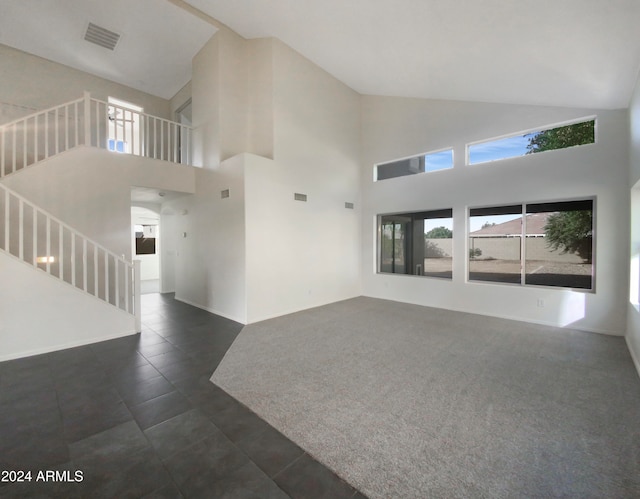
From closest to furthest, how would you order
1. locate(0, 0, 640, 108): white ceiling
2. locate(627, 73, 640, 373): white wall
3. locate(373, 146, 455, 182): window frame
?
locate(0, 0, 640, 108): white ceiling, locate(627, 73, 640, 373): white wall, locate(373, 146, 455, 182): window frame

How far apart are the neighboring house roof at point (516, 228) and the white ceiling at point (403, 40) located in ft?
5.96

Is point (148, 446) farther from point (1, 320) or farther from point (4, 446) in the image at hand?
point (1, 320)

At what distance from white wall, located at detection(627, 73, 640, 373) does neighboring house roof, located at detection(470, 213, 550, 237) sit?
Result: 1124mm

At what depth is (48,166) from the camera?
4445 mm

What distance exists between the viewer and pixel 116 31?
5.41 metres

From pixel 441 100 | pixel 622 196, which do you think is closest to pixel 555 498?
pixel 622 196

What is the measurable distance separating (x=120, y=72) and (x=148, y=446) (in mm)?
8496

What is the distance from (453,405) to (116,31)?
27.6ft

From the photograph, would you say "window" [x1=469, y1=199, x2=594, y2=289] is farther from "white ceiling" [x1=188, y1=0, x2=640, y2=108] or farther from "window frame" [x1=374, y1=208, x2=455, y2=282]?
"white ceiling" [x1=188, y1=0, x2=640, y2=108]

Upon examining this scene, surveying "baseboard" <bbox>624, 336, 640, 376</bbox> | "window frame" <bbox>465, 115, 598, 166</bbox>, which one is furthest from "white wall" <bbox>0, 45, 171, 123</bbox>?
"baseboard" <bbox>624, 336, 640, 376</bbox>

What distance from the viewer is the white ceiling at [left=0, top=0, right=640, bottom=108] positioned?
9.50 ft

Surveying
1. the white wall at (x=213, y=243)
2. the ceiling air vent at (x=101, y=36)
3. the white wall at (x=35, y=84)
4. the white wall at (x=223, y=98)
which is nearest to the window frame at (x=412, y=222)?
the white wall at (x=213, y=243)

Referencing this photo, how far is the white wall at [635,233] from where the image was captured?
3.12 meters

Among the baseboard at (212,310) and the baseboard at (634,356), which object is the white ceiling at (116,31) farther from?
the baseboard at (634,356)
